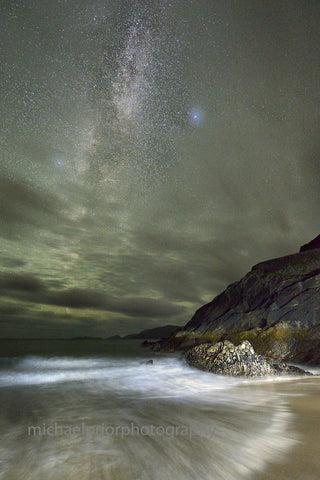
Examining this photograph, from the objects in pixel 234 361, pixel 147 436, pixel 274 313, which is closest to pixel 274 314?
pixel 274 313

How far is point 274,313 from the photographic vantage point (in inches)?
731

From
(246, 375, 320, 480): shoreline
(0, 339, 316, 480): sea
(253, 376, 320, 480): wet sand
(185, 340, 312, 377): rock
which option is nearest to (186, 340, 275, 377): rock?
(185, 340, 312, 377): rock

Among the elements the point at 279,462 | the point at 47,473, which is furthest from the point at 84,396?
the point at 279,462

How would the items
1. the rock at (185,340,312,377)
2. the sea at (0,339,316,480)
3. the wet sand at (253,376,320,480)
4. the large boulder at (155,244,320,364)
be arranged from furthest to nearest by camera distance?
the large boulder at (155,244,320,364) < the rock at (185,340,312,377) < the sea at (0,339,316,480) < the wet sand at (253,376,320,480)

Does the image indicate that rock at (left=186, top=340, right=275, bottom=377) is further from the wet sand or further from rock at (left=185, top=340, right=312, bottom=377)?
the wet sand

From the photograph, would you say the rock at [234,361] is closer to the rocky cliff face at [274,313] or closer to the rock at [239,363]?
the rock at [239,363]

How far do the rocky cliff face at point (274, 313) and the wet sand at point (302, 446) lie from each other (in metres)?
9.02

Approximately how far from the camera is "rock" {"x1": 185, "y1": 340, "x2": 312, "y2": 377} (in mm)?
10938

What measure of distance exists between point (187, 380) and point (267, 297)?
1342 cm

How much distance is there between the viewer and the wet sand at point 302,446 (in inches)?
111

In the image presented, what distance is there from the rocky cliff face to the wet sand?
29.6 ft

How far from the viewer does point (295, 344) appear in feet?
51.1

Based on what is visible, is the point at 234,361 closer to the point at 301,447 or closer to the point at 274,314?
the point at 301,447

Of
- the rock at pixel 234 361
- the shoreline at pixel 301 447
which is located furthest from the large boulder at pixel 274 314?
the shoreline at pixel 301 447
